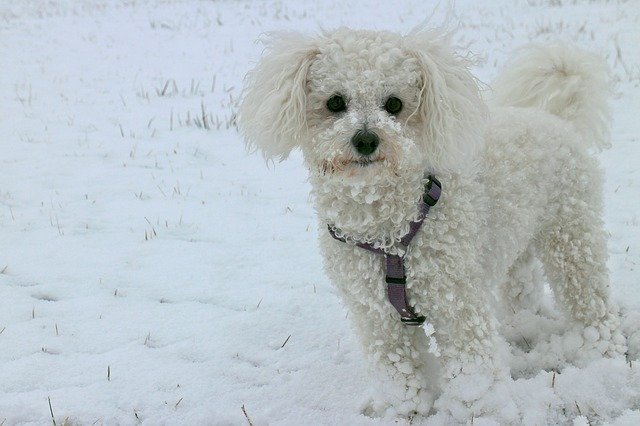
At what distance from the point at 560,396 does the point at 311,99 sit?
207 centimetres

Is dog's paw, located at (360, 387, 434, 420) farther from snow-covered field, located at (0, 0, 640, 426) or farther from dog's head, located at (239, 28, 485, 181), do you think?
dog's head, located at (239, 28, 485, 181)

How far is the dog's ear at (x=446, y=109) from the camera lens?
2908 mm

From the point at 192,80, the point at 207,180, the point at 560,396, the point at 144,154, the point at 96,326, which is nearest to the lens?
the point at 560,396

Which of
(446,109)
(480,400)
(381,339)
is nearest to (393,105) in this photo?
(446,109)

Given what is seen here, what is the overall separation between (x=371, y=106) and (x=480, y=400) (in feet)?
5.29

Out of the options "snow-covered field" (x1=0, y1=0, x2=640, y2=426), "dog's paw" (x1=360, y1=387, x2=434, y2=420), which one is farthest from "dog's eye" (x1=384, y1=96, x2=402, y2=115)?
"dog's paw" (x1=360, y1=387, x2=434, y2=420)

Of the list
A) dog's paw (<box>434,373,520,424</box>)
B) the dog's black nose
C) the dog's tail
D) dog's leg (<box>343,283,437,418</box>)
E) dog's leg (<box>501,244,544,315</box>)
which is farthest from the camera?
dog's leg (<box>501,244,544,315</box>)

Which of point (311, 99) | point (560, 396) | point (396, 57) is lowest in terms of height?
point (560, 396)

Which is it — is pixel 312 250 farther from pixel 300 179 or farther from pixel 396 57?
pixel 396 57

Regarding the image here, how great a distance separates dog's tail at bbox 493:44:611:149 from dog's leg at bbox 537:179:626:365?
0.64 metres

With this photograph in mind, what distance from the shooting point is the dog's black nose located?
271cm

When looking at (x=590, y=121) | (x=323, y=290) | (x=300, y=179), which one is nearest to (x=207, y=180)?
(x=300, y=179)

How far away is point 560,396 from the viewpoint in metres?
3.16

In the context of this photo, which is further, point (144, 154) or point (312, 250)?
point (144, 154)
